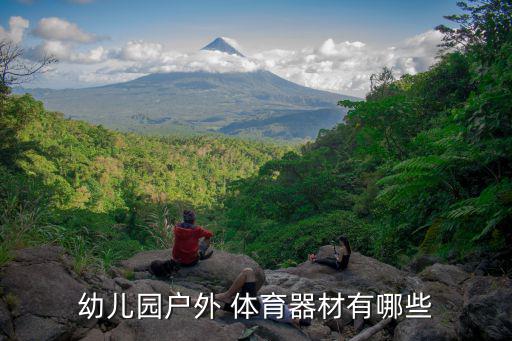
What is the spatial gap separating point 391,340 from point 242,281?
2083 millimetres

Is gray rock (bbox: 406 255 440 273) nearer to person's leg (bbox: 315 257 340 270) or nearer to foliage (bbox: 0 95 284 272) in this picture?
person's leg (bbox: 315 257 340 270)

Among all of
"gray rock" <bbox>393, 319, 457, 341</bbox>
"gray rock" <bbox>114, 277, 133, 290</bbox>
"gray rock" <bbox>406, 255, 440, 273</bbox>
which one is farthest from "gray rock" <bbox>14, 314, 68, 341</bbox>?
"gray rock" <bbox>406, 255, 440, 273</bbox>

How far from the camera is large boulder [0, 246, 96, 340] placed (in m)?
3.65

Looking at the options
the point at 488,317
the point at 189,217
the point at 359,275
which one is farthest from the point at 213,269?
the point at 488,317

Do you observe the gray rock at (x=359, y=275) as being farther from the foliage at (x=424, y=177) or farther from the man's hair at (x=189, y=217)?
the man's hair at (x=189, y=217)

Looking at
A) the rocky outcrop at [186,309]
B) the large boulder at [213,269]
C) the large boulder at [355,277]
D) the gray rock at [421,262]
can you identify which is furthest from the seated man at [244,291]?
the gray rock at [421,262]

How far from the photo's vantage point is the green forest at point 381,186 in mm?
4918

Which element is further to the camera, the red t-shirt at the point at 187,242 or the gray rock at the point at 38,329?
the red t-shirt at the point at 187,242

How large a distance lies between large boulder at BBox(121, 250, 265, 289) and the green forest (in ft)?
1.72

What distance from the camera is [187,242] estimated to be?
6.15 metres

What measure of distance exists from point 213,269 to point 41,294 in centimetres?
283

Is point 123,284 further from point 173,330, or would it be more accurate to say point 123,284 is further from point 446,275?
point 446,275

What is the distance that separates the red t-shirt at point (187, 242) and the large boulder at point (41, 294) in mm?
1883

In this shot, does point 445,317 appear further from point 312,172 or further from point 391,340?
point 312,172
